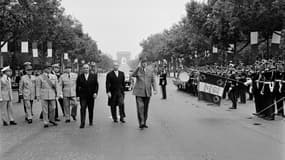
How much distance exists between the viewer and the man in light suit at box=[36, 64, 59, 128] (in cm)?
1086

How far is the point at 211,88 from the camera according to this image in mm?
13164

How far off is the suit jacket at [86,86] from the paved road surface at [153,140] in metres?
0.93

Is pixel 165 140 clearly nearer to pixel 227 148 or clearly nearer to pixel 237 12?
pixel 227 148

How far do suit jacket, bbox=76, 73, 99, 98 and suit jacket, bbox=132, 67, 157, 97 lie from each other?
1163 mm

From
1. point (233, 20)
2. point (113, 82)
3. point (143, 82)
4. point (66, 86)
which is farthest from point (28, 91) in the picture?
point (233, 20)

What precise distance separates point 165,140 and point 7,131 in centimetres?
446

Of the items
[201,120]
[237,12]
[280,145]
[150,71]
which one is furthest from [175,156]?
[237,12]

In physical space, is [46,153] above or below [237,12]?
below

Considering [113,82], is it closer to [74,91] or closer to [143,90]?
[143,90]

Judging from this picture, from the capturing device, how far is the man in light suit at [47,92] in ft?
35.6

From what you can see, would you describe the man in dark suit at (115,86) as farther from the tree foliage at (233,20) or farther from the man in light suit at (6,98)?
the tree foliage at (233,20)

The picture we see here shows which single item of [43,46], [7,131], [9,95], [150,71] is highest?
[43,46]

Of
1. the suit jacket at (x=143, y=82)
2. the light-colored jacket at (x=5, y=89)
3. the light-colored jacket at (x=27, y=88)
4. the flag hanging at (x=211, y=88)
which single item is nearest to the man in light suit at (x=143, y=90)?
the suit jacket at (x=143, y=82)

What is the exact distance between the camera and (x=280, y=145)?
26.2 ft
